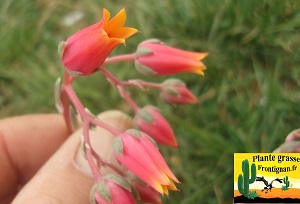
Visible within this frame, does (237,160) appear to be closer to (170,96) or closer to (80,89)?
(170,96)

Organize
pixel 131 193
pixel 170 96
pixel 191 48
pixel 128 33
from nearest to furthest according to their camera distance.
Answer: pixel 128 33 → pixel 131 193 → pixel 170 96 → pixel 191 48

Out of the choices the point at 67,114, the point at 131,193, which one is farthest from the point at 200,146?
the point at 131,193

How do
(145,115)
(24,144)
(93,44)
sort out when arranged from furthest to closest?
(24,144), (145,115), (93,44)

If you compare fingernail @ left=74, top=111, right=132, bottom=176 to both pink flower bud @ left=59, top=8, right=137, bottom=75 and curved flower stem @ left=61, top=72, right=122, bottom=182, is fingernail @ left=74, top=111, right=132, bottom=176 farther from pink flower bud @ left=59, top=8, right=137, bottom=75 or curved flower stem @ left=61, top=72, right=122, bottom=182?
pink flower bud @ left=59, top=8, right=137, bottom=75

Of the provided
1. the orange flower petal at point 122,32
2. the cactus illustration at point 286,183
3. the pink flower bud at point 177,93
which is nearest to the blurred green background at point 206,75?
the pink flower bud at point 177,93

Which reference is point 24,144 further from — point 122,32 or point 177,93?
point 122,32

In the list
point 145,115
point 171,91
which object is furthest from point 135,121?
point 171,91

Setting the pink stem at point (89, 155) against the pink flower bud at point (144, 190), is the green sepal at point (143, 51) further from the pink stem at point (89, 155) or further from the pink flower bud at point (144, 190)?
the pink flower bud at point (144, 190)
